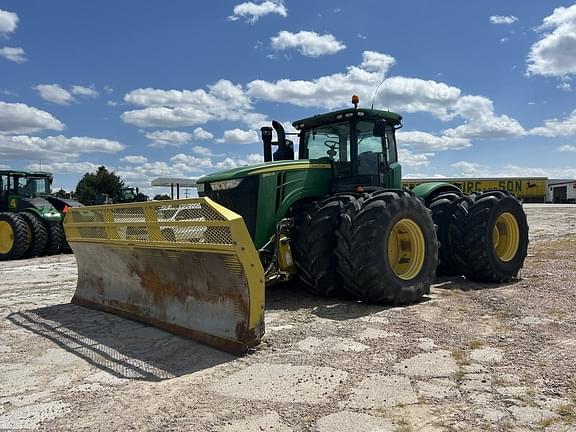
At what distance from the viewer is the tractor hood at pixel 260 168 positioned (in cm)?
620

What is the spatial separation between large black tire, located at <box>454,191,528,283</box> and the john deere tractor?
0.02 metres

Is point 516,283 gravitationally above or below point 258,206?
below

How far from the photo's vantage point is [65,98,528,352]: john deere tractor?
4496 millimetres

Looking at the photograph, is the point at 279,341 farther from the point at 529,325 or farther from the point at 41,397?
the point at 529,325

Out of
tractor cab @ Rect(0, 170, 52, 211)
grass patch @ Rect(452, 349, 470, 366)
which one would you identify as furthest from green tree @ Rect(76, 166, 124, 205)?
grass patch @ Rect(452, 349, 470, 366)

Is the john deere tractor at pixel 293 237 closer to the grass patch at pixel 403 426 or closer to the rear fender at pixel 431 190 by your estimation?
the rear fender at pixel 431 190

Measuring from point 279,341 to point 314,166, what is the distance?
291 cm

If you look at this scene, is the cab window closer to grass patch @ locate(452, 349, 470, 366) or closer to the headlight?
the headlight

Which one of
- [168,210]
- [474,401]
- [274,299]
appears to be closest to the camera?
[474,401]

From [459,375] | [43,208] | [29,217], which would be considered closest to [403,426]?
[459,375]

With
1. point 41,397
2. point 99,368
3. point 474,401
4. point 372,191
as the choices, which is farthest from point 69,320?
point 474,401

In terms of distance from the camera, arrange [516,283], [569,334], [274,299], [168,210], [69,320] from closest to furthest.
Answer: [569,334] → [168,210] → [69,320] → [274,299] → [516,283]

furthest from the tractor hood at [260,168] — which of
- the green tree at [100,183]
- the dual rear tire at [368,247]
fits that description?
the green tree at [100,183]

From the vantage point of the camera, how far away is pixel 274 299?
645 cm
